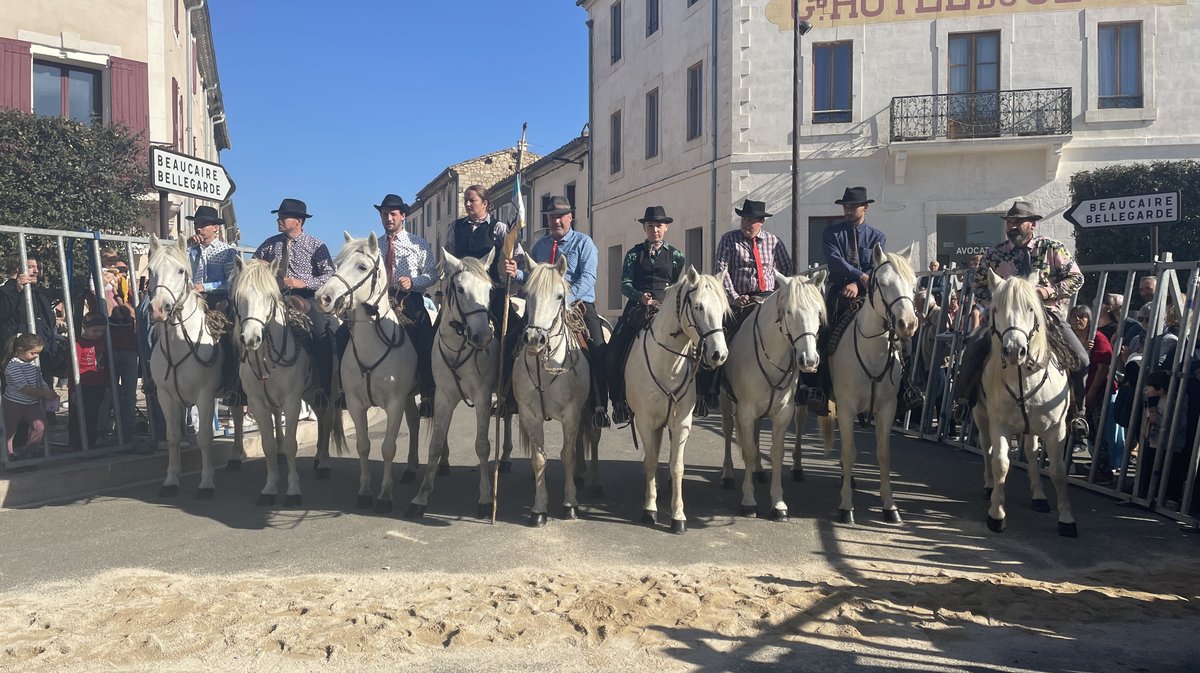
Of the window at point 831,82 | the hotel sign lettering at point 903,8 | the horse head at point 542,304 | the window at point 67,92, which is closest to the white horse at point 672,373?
the horse head at point 542,304

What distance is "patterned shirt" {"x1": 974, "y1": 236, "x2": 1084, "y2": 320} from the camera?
23.4ft

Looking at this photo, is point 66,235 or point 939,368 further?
point 939,368

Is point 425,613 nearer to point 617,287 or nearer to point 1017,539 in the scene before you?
point 1017,539

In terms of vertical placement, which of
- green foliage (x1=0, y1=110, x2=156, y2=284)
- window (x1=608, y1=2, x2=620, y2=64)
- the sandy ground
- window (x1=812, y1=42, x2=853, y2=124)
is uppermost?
window (x1=608, y1=2, x2=620, y2=64)

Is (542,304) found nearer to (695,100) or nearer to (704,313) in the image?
(704,313)

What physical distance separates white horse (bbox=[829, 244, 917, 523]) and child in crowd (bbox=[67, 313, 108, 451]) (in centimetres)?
710

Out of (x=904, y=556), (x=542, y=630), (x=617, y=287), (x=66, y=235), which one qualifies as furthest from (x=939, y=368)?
(x=617, y=287)

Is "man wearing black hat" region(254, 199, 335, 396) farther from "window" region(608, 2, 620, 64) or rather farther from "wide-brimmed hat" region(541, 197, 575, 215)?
"window" region(608, 2, 620, 64)

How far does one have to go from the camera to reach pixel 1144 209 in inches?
321

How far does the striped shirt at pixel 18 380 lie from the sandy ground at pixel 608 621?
3.64 m

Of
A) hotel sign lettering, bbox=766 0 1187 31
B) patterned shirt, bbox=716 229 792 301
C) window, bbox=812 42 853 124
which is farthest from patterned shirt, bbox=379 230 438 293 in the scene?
hotel sign lettering, bbox=766 0 1187 31

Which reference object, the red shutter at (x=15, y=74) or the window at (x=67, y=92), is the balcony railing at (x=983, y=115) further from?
the red shutter at (x=15, y=74)

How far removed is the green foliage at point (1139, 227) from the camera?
58.4 feet

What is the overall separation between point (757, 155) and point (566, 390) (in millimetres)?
15477
